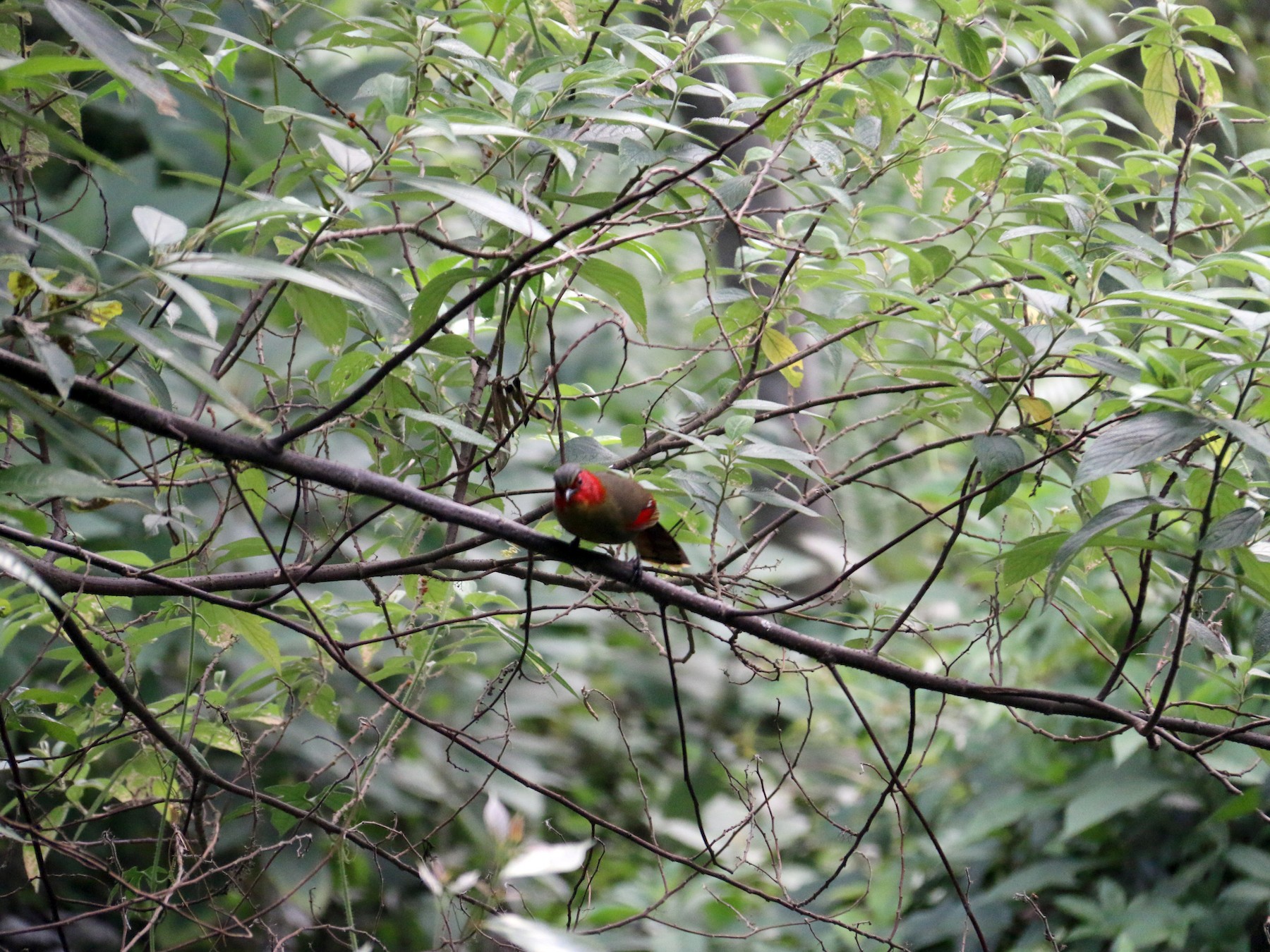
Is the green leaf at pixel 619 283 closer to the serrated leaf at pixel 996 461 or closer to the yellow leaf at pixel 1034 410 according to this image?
the serrated leaf at pixel 996 461

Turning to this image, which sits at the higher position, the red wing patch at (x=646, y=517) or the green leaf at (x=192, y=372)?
the green leaf at (x=192, y=372)

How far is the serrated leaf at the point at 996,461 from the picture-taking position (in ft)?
4.55

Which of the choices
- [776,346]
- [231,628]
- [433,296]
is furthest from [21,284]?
[776,346]

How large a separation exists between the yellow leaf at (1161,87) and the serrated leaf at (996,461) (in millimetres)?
776

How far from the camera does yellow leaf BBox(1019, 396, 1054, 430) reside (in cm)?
158

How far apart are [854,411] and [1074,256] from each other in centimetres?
487

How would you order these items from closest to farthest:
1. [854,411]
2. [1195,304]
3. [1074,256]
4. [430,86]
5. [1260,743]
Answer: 1. [1195,304]
2. [1260,743]
3. [1074,256]
4. [430,86]
5. [854,411]

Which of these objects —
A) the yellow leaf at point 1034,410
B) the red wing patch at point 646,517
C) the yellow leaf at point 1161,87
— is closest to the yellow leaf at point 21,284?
the red wing patch at point 646,517

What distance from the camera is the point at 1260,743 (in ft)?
4.36

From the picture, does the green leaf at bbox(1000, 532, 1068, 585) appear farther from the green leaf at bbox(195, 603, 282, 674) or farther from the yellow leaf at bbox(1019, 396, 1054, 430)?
the green leaf at bbox(195, 603, 282, 674)

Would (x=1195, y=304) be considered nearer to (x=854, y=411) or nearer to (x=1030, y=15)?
(x=1030, y=15)

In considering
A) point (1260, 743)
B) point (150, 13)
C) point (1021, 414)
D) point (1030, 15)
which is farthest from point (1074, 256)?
point (150, 13)

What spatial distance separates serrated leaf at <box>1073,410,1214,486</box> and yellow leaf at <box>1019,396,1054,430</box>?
1.16 ft

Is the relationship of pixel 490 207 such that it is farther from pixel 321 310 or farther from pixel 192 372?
pixel 321 310
